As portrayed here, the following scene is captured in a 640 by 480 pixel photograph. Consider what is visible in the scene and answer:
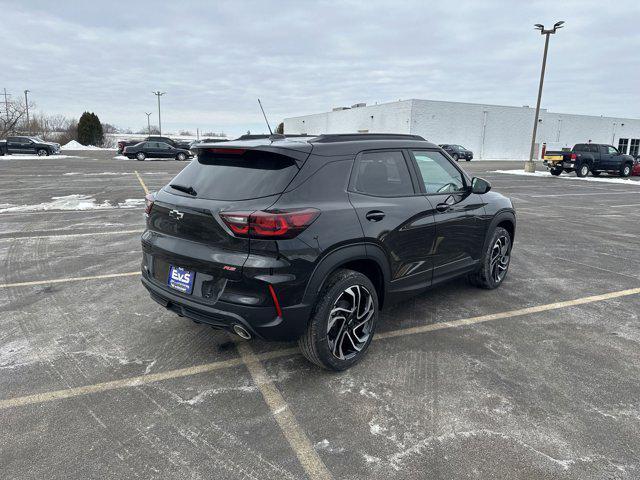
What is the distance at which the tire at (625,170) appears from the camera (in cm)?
2602

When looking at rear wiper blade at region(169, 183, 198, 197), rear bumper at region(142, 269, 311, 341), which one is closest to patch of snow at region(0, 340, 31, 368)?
rear bumper at region(142, 269, 311, 341)

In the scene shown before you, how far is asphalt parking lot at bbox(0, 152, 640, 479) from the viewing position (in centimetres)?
247

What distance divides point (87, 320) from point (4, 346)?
69 centimetres

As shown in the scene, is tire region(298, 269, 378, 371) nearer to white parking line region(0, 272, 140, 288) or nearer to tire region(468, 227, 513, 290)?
tire region(468, 227, 513, 290)

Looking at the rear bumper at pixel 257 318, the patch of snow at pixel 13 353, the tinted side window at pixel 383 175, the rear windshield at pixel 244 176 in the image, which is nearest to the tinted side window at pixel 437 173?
the tinted side window at pixel 383 175

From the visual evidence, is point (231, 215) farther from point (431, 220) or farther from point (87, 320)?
point (87, 320)

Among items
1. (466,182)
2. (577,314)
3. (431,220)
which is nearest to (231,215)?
(431,220)

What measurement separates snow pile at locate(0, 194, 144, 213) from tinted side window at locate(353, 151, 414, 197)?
9347mm

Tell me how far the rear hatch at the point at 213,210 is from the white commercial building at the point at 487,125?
44.4 metres

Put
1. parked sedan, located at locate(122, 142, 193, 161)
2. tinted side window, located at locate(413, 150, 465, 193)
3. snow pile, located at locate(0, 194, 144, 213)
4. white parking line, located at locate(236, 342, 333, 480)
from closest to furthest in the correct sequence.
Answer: white parking line, located at locate(236, 342, 333, 480), tinted side window, located at locate(413, 150, 465, 193), snow pile, located at locate(0, 194, 144, 213), parked sedan, located at locate(122, 142, 193, 161)

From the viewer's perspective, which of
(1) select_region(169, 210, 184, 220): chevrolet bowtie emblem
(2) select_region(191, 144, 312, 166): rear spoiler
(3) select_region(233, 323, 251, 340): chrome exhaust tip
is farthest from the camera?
(1) select_region(169, 210, 184, 220): chevrolet bowtie emblem

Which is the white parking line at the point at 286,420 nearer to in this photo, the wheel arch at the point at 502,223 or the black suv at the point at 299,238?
the black suv at the point at 299,238

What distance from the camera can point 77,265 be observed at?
6.07 meters

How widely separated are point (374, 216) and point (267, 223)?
961 millimetres
